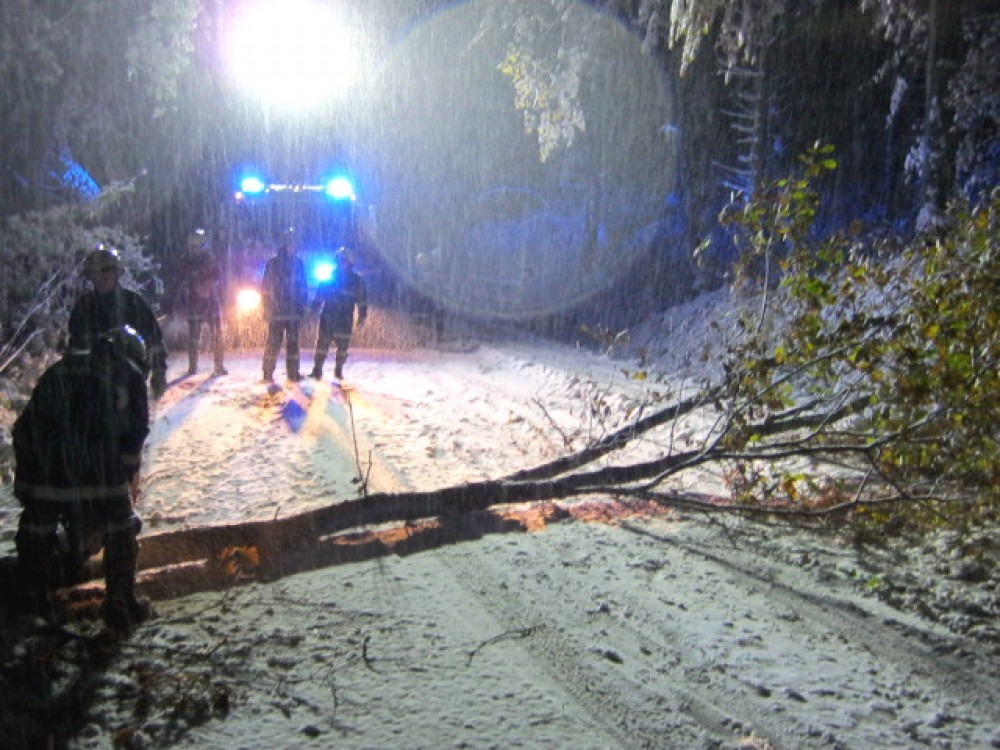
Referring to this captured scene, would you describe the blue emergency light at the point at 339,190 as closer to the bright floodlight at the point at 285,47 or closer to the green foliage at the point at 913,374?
the bright floodlight at the point at 285,47

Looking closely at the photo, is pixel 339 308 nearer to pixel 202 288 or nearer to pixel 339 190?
pixel 202 288

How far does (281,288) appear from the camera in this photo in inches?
368

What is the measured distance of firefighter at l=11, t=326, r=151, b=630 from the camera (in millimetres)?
3338

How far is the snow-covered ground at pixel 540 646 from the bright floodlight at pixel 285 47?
1036 cm

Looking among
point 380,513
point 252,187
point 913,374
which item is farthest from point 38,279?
point 913,374

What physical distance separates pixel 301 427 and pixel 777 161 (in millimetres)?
12993

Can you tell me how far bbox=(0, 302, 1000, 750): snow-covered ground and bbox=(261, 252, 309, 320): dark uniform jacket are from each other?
361cm

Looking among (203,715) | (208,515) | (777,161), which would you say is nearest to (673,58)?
(777,161)

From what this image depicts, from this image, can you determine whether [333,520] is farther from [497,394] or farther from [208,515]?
[497,394]

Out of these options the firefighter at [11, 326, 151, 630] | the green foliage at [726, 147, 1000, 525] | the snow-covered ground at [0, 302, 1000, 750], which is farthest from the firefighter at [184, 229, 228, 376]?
the green foliage at [726, 147, 1000, 525]

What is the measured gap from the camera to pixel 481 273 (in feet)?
78.2

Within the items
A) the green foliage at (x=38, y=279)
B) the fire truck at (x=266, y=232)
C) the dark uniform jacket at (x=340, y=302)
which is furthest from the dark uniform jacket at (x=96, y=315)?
the fire truck at (x=266, y=232)

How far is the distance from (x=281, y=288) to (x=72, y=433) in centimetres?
621

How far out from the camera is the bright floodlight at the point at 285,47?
13.2 meters
